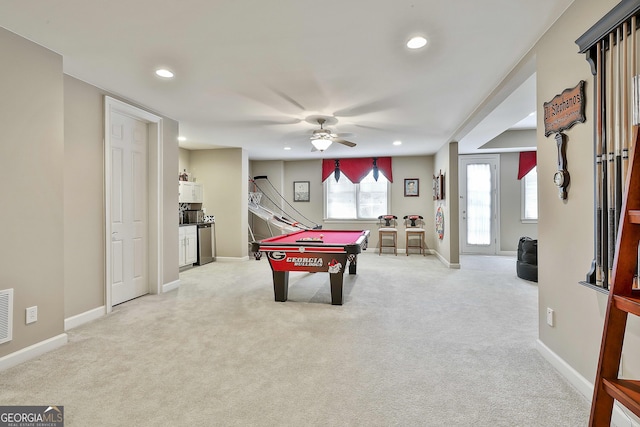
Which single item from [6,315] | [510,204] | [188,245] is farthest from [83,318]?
[510,204]

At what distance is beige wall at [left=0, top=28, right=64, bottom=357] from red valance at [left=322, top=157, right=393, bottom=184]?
20.0 ft

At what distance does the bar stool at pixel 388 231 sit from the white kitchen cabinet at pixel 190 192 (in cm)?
423

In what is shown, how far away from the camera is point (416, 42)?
2.48m

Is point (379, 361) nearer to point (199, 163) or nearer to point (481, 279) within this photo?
point (481, 279)

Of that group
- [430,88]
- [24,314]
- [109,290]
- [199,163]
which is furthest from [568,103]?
[199,163]

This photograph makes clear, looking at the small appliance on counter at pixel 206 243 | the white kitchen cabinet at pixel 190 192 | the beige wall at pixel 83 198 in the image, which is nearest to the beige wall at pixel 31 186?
the beige wall at pixel 83 198

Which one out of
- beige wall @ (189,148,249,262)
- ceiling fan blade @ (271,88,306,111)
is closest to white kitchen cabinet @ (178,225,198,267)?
beige wall @ (189,148,249,262)

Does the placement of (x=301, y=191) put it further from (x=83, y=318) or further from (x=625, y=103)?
(x=625, y=103)

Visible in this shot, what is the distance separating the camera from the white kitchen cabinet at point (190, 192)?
6.14 metres

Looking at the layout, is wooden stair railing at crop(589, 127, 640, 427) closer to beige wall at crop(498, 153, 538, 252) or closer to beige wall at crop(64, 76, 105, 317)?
beige wall at crop(64, 76, 105, 317)

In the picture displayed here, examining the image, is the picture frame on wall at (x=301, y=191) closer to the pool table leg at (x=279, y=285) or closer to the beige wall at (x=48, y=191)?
the pool table leg at (x=279, y=285)

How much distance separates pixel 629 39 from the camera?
1.50 meters

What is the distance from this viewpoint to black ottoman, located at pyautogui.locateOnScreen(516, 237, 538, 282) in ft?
15.9

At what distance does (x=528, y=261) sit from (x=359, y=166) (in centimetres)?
433
